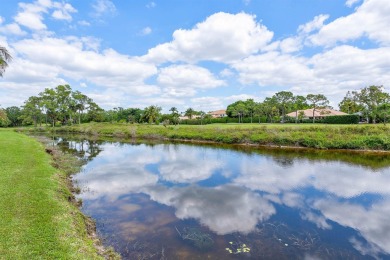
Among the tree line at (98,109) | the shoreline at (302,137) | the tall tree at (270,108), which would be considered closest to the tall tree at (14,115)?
the tree line at (98,109)

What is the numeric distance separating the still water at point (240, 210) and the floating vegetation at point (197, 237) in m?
0.04

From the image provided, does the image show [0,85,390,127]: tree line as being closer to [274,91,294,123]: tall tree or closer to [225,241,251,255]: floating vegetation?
[274,91,294,123]: tall tree

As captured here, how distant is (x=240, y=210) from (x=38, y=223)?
856 cm

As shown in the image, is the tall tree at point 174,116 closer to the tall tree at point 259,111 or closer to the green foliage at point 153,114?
the green foliage at point 153,114

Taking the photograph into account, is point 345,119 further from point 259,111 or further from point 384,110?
point 259,111

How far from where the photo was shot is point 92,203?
13.2 m

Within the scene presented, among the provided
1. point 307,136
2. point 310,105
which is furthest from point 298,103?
point 307,136

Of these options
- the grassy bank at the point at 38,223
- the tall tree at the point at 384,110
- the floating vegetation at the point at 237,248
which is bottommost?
the floating vegetation at the point at 237,248

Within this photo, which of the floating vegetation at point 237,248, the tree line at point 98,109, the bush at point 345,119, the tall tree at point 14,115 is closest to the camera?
the floating vegetation at point 237,248

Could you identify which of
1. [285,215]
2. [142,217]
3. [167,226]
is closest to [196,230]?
[167,226]

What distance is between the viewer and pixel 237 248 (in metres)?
8.89

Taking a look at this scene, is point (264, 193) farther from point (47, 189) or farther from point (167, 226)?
point (47, 189)

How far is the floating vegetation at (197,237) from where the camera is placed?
9.12 m

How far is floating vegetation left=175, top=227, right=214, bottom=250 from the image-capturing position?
9117 millimetres
